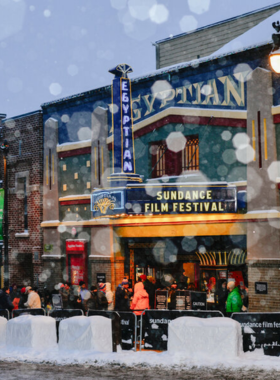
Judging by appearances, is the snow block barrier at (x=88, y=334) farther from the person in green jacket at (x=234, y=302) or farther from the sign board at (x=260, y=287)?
the sign board at (x=260, y=287)

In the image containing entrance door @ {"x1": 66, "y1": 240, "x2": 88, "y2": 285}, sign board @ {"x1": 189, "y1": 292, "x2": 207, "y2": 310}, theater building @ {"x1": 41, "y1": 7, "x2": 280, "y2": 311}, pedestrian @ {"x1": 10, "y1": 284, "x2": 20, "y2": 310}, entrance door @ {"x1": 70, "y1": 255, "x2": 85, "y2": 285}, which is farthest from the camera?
entrance door @ {"x1": 70, "y1": 255, "x2": 85, "y2": 285}

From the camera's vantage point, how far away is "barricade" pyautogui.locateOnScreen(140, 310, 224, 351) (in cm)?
1385

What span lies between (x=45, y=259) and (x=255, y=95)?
11.9 m

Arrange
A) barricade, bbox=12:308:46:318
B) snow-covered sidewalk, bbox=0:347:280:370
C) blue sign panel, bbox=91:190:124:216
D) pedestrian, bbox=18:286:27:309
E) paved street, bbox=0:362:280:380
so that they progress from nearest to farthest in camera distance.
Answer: paved street, bbox=0:362:280:380
snow-covered sidewalk, bbox=0:347:280:370
barricade, bbox=12:308:46:318
blue sign panel, bbox=91:190:124:216
pedestrian, bbox=18:286:27:309

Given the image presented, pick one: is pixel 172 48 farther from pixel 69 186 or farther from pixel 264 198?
pixel 264 198

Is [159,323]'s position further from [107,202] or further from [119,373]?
[107,202]

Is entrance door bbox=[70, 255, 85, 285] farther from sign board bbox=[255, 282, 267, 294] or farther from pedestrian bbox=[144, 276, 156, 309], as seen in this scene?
sign board bbox=[255, 282, 267, 294]

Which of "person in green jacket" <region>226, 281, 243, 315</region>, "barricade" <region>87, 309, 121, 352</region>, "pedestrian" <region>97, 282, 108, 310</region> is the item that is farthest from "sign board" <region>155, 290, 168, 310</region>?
"barricade" <region>87, 309, 121, 352</region>

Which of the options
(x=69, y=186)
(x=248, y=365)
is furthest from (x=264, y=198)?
(x=69, y=186)

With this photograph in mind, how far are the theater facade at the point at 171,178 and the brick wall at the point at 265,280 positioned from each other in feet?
0.10

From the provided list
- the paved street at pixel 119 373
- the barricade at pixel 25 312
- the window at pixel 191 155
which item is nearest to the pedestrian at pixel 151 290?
the barricade at pixel 25 312

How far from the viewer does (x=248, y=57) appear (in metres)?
19.4

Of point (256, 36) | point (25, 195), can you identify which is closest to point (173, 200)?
point (256, 36)

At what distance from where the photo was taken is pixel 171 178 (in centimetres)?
2170
